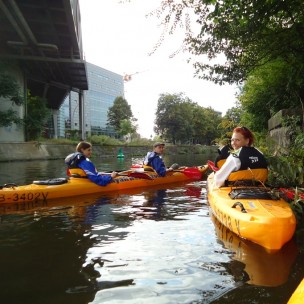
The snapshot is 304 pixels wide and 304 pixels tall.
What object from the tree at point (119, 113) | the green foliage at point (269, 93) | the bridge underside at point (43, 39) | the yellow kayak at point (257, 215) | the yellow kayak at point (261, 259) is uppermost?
the bridge underside at point (43, 39)

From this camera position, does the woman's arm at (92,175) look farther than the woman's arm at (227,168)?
Yes

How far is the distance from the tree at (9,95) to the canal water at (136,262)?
19.9m

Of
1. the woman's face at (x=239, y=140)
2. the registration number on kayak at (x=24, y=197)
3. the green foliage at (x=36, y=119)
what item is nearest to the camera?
the woman's face at (x=239, y=140)

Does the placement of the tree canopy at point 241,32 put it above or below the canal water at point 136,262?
above

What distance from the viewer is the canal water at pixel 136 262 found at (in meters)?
2.94

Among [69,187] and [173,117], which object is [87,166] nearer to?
[69,187]

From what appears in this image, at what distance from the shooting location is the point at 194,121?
62.2 m

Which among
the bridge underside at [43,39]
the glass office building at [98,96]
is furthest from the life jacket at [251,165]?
the glass office building at [98,96]

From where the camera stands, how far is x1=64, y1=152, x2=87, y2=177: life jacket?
311 inches

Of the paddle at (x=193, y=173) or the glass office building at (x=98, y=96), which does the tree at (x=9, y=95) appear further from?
the glass office building at (x=98, y=96)

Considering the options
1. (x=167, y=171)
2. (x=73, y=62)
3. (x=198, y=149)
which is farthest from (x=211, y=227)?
(x=198, y=149)

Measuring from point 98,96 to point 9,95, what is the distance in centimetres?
5519

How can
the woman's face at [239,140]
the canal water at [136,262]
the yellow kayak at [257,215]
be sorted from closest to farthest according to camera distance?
the canal water at [136,262], the yellow kayak at [257,215], the woman's face at [239,140]

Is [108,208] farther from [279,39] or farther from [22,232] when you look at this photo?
[279,39]
